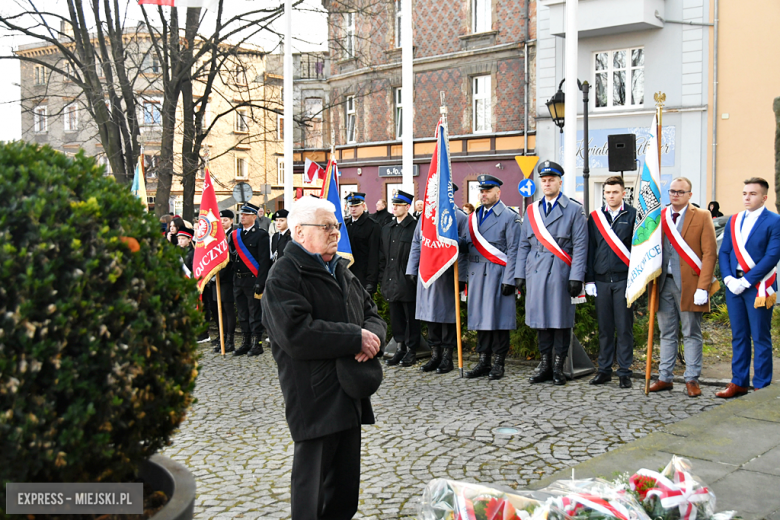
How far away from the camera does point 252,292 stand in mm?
11289

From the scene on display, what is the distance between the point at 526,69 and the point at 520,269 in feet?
68.7

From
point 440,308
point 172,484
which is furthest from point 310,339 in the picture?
point 440,308

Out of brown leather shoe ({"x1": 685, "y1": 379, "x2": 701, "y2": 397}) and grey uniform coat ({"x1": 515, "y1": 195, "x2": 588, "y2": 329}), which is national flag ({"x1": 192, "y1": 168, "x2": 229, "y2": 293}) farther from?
brown leather shoe ({"x1": 685, "y1": 379, "x2": 701, "y2": 397})

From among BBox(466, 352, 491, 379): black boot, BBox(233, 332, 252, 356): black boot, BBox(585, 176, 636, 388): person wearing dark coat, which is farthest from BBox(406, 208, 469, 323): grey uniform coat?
BBox(233, 332, 252, 356): black boot

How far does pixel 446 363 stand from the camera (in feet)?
30.3

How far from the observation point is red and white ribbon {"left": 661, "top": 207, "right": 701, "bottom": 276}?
295 inches

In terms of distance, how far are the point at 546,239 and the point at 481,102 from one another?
2284 centimetres

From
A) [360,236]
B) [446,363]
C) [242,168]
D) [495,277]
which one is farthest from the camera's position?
[242,168]

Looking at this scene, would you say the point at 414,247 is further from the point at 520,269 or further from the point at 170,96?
the point at 170,96

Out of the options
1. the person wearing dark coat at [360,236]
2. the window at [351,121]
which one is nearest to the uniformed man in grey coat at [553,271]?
the person wearing dark coat at [360,236]

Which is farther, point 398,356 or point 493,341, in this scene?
point 398,356

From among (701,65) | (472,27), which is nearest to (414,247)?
(701,65)

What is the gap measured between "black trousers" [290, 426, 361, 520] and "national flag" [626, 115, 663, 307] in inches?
168

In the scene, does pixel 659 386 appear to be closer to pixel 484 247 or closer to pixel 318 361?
pixel 484 247
